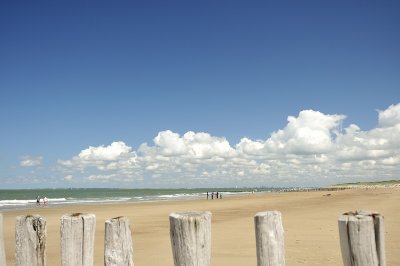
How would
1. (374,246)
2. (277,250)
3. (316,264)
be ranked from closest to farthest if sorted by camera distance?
(374,246), (277,250), (316,264)

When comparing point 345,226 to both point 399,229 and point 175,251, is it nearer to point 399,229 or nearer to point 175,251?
point 175,251

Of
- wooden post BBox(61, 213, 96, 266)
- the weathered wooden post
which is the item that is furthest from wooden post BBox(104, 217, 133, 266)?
the weathered wooden post

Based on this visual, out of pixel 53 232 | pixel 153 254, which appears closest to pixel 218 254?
pixel 153 254

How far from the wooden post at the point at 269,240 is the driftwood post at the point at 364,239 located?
0.55 meters

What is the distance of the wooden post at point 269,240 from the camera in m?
3.40

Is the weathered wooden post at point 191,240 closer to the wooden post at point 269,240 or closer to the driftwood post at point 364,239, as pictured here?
the wooden post at point 269,240

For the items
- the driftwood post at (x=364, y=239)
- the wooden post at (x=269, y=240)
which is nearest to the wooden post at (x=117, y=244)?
the wooden post at (x=269, y=240)

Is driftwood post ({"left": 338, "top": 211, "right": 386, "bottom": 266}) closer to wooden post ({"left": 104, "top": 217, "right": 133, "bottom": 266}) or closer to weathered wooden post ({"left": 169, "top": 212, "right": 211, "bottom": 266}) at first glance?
weathered wooden post ({"left": 169, "top": 212, "right": 211, "bottom": 266})

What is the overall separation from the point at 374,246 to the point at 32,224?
2851 mm

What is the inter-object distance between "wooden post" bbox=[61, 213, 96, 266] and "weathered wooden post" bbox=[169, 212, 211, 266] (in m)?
0.83

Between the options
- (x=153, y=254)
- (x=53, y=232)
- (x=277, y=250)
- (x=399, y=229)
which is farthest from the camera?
(x=53, y=232)

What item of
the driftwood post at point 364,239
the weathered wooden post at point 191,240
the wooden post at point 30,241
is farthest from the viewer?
the wooden post at point 30,241

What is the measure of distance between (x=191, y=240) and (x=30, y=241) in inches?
57.5

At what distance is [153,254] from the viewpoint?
39.2ft
